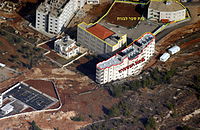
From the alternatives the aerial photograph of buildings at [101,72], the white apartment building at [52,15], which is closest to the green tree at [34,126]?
the aerial photograph of buildings at [101,72]

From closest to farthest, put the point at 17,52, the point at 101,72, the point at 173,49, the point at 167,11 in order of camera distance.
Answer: the point at 101,72, the point at 173,49, the point at 17,52, the point at 167,11

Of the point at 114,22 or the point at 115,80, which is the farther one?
the point at 114,22

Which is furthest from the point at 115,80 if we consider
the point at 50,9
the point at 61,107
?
the point at 50,9

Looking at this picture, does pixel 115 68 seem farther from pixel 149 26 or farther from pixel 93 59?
pixel 149 26

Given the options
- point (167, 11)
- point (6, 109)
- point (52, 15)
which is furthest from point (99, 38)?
point (6, 109)

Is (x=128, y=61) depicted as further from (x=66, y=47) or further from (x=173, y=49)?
(x=66, y=47)

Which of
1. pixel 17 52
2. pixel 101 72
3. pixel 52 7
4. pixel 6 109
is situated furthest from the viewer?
pixel 52 7

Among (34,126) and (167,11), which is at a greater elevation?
(167,11)
